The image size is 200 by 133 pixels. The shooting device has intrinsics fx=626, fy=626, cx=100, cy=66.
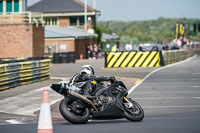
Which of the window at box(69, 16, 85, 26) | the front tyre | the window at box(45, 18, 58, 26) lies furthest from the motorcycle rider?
the window at box(45, 18, 58, 26)

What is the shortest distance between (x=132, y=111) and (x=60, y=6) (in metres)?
79.6

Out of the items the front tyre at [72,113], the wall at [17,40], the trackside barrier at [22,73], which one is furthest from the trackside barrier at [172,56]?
the front tyre at [72,113]

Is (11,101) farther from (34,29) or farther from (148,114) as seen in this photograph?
(34,29)

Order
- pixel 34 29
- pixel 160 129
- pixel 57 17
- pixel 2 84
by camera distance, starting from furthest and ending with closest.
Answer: pixel 57 17 < pixel 34 29 < pixel 2 84 < pixel 160 129

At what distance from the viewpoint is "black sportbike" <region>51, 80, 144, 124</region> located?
12172 mm

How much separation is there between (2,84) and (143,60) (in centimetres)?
2211

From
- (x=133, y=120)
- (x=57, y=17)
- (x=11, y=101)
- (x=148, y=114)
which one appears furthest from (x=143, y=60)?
(x=57, y=17)

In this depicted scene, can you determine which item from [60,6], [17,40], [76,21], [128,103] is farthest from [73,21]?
[128,103]

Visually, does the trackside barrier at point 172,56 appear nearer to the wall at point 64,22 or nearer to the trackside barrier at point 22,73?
the trackside barrier at point 22,73

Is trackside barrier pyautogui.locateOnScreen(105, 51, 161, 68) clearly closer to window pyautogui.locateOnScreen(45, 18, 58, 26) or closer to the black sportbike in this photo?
the black sportbike

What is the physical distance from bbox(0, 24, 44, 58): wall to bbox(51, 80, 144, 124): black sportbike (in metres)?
40.6

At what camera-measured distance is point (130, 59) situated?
4441cm

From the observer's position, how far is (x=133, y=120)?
42.2 ft

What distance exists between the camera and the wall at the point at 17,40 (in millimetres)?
53188
